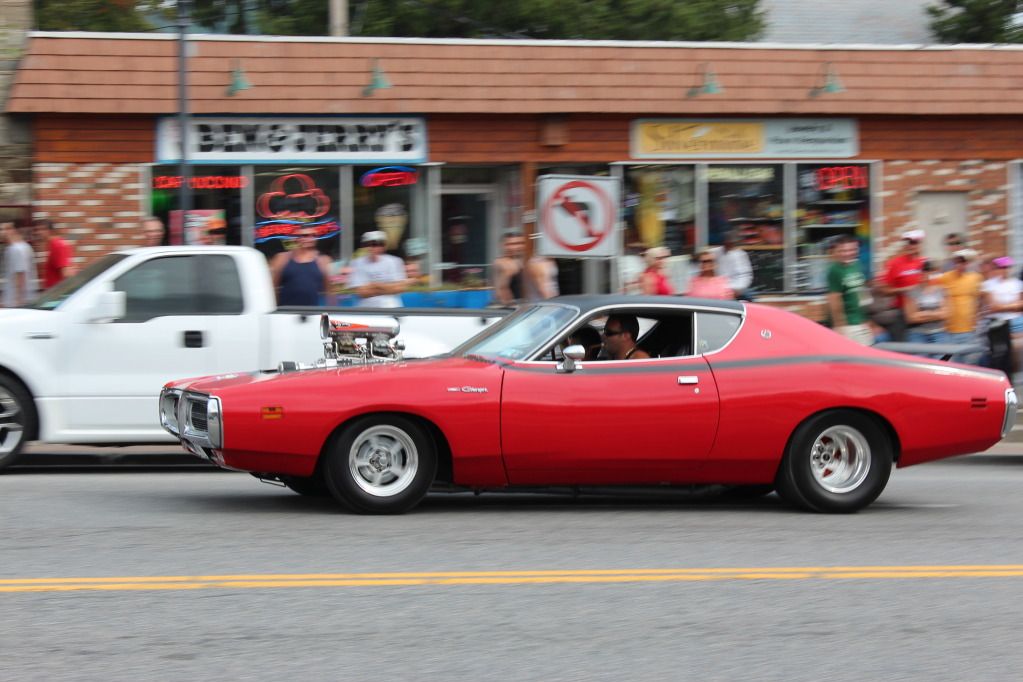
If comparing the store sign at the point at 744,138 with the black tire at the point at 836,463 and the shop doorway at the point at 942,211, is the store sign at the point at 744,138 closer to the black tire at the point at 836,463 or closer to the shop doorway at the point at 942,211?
the shop doorway at the point at 942,211

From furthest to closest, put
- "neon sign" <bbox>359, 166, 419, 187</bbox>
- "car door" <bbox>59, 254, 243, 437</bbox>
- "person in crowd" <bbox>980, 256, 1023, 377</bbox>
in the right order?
"neon sign" <bbox>359, 166, 419, 187</bbox> → "person in crowd" <bbox>980, 256, 1023, 377</bbox> → "car door" <bbox>59, 254, 243, 437</bbox>

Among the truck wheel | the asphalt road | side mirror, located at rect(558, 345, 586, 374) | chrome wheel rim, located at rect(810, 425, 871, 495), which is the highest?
side mirror, located at rect(558, 345, 586, 374)

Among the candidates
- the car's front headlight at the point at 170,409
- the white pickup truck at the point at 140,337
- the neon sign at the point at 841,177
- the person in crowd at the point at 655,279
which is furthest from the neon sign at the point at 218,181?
the car's front headlight at the point at 170,409

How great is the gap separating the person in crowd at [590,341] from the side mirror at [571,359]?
24 centimetres

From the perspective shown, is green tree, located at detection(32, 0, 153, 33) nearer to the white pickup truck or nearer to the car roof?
the white pickup truck

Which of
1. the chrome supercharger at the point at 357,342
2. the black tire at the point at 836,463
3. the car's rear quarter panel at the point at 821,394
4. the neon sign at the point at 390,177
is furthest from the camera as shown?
the neon sign at the point at 390,177

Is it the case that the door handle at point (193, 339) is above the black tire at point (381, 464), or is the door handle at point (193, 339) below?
above

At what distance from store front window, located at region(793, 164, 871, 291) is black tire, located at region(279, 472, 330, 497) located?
13.1 meters

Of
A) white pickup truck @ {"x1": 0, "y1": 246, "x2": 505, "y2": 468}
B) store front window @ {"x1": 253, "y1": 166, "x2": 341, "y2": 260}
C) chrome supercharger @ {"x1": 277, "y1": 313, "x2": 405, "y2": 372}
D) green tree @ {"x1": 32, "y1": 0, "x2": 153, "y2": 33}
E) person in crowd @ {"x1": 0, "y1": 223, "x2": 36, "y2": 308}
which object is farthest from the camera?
green tree @ {"x1": 32, "y1": 0, "x2": 153, "y2": 33}

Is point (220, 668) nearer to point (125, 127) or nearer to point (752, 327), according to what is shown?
point (752, 327)

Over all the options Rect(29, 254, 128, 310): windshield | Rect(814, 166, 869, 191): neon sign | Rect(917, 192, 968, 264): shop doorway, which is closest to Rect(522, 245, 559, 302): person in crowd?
Rect(29, 254, 128, 310): windshield

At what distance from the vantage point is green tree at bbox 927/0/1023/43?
32.4 meters

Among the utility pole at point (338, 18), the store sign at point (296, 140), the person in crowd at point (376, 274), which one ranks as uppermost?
the utility pole at point (338, 18)

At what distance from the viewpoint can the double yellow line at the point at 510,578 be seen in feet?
21.0
